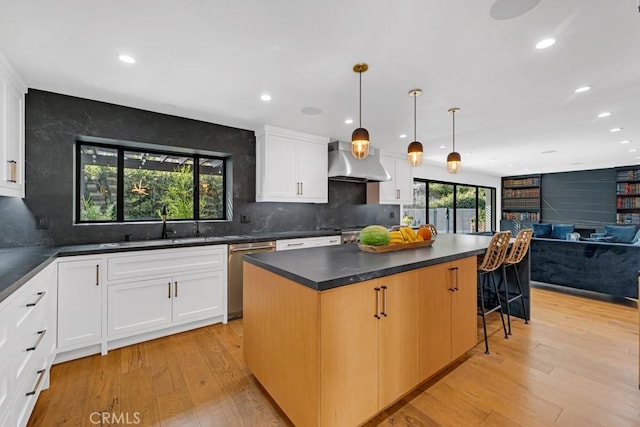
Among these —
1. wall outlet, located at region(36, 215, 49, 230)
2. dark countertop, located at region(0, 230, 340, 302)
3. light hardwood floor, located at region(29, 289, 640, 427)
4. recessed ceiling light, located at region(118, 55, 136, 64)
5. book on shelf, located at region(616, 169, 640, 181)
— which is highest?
recessed ceiling light, located at region(118, 55, 136, 64)

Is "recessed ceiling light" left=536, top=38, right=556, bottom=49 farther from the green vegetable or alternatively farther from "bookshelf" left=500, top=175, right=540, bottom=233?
"bookshelf" left=500, top=175, right=540, bottom=233

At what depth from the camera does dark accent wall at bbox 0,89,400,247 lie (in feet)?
8.68

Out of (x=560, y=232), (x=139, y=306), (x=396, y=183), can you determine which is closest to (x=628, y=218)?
(x=560, y=232)

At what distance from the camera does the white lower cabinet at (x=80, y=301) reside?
7.69 feet

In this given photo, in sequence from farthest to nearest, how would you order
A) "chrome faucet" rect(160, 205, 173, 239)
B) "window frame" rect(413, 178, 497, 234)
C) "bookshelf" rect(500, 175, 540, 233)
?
"bookshelf" rect(500, 175, 540, 233), "window frame" rect(413, 178, 497, 234), "chrome faucet" rect(160, 205, 173, 239)

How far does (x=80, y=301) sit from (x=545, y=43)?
4007mm

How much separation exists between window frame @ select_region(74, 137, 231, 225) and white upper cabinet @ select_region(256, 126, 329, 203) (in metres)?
0.48

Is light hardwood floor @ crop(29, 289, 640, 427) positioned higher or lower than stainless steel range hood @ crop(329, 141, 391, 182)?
lower

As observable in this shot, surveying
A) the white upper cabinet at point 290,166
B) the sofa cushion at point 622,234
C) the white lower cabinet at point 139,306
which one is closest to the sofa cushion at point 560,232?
the sofa cushion at point 622,234

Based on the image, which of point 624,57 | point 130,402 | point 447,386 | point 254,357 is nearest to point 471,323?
point 447,386

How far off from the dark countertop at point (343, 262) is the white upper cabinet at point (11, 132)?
1945 millimetres

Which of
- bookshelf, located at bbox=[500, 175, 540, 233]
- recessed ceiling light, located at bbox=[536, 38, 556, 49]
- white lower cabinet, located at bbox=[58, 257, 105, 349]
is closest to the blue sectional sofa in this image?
recessed ceiling light, located at bbox=[536, 38, 556, 49]

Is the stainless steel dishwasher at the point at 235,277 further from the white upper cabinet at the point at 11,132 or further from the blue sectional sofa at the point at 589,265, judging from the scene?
the blue sectional sofa at the point at 589,265

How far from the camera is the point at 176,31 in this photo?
1.82m
